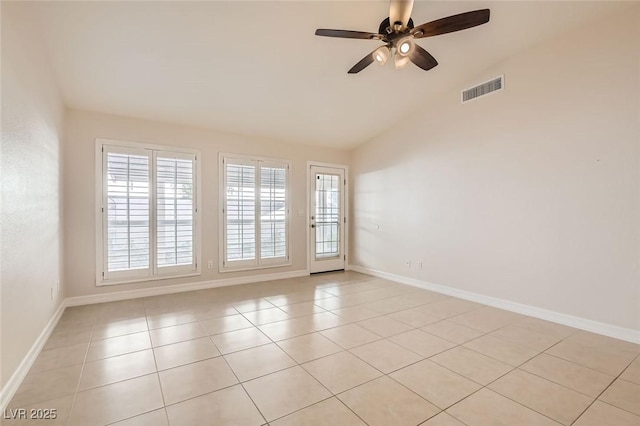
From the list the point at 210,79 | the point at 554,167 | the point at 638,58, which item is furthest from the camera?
the point at 210,79

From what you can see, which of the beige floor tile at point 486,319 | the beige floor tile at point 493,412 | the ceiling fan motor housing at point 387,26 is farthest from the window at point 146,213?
the beige floor tile at point 493,412

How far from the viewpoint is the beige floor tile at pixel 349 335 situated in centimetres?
277

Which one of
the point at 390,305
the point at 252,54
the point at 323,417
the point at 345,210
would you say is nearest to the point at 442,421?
the point at 323,417

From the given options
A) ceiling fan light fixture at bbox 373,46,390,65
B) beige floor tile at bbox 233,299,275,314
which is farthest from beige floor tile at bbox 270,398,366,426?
ceiling fan light fixture at bbox 373,46,390,65

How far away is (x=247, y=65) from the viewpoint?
3377 millimetres

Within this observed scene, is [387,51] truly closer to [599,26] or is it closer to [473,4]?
[473,4]

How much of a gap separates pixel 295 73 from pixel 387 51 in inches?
56.1

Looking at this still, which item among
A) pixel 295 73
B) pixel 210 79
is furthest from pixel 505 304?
pixel 210 79

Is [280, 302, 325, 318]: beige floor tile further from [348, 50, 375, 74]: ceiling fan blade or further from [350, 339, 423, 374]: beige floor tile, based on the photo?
[348, 50, 375, 74]: ceiling fan blade

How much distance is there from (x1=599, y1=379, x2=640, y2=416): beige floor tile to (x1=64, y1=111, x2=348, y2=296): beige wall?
14.3 ft

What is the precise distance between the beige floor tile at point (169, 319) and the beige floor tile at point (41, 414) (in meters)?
1.24

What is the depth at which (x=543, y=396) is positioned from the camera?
78.0 inches

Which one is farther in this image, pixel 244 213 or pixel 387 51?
pixel 244 213

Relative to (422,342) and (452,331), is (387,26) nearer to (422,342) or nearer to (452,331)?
(422,342)
